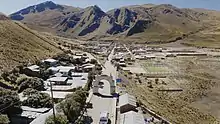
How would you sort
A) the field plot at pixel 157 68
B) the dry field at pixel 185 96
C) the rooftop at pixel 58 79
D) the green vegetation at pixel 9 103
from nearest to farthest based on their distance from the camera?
the green vegetation at pixel 9 103 < the dry field at pixel 185 96 < the rooftop at pixel 58 79 < the field plot at pixel 157 68

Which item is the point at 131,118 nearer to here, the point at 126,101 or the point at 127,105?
the point at 127,105

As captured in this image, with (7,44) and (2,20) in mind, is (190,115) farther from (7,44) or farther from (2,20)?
(2,20)

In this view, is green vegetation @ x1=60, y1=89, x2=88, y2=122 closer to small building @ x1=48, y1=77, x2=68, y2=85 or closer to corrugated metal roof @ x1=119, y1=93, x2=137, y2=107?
corrugated metal roof @ x1=119, y1=93, x2=137, y2=107

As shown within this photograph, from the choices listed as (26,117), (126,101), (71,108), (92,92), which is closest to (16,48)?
(92,92)

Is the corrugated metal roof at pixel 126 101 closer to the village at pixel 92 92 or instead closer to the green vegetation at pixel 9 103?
the village at pixel 92 92

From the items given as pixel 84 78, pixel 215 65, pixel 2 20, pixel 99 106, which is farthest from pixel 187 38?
pixel 99 106

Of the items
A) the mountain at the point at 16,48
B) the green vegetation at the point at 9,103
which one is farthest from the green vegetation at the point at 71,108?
the mountain at the point at 16,48

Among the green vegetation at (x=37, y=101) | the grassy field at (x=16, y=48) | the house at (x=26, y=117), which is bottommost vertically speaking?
the house at (x=26, y=117)
